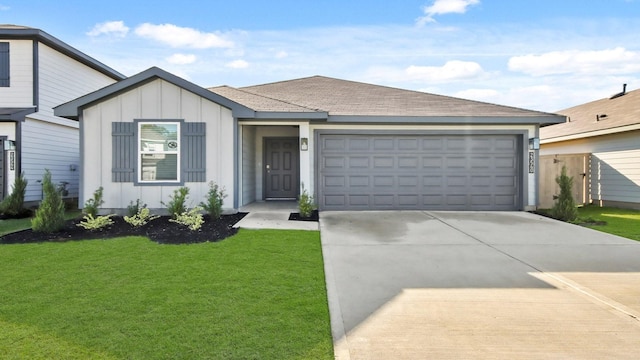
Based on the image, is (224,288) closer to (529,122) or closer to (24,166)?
(529,122)

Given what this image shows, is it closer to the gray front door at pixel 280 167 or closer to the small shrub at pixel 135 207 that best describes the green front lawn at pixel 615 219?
the gray front door at pixel 280 167

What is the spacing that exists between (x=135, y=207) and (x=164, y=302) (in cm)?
496

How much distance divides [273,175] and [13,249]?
6.80 meters

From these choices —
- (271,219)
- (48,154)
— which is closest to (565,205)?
(271,219)

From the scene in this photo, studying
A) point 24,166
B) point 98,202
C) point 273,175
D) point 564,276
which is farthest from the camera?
point 273,175

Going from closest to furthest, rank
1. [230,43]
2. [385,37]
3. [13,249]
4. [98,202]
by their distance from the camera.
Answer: [13,249] < [98,202] < [385,37] < [230,43]

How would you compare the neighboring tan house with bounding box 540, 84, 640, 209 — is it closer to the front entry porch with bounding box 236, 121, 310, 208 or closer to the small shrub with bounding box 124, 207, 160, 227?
the front entry porch with bounding box 236, 121, 310, 208

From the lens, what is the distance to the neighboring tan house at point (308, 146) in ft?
26.2

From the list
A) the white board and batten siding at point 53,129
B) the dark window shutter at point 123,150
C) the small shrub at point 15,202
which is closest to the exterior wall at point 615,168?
the dark window shutter at point 123,150

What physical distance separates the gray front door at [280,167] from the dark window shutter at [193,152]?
10.4 ft

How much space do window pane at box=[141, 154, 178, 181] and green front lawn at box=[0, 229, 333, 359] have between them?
9.85 feet

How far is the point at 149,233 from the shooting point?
622 centimetres

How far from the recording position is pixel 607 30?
11.5 m

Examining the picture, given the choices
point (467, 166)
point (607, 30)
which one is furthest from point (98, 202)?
point (607, 30)
